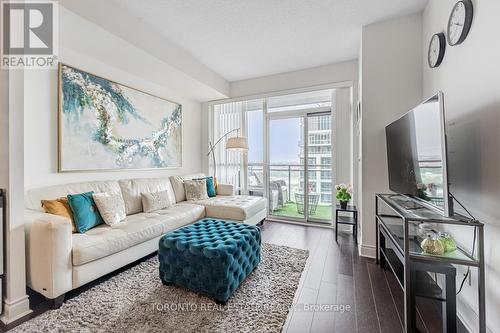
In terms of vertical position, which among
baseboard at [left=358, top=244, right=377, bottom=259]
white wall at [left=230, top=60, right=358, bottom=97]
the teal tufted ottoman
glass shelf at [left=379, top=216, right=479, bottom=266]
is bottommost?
baseboard at [left=358, top=244, right=377, bottom=259]

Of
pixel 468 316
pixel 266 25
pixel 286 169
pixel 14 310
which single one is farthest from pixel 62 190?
pixel 468 316

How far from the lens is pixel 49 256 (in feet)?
5.26

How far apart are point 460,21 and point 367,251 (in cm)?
232

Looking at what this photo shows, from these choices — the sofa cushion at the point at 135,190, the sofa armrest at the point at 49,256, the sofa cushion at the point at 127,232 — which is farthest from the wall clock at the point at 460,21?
the sofa cushion at the point at 135,190

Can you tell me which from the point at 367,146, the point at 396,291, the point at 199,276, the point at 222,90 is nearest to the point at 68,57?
the point at 222,90

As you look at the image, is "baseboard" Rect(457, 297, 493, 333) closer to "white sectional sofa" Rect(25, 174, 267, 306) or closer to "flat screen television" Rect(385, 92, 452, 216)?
"flat screen television" Rect(385, 92, 452, 216)

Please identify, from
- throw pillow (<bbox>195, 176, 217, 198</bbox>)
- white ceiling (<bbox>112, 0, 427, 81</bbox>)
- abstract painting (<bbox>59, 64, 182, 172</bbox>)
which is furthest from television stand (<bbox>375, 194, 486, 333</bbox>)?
abstract painting (<bbox>59, 64, 182, 172</bbox>)

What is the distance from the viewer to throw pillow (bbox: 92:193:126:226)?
2.32 metres

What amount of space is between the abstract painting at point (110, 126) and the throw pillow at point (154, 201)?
2.06ft

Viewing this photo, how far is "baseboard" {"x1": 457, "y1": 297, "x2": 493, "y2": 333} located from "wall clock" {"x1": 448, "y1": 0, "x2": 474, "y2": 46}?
6.29 ft

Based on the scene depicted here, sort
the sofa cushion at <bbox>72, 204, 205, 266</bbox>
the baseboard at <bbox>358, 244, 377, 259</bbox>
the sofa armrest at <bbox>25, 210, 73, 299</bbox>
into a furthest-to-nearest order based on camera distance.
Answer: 1. the baseboard at <bbox>358, 244, 377, 259</bbox>
2. the sofa cushion at <bbox>72, 204, 205, 266</bbox>
3. the sofa armrest at <bbox>25, 210, 73, 299</bbox>

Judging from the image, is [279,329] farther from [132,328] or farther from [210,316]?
[132,328]

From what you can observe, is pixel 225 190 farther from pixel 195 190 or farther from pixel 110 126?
pixel 110 126

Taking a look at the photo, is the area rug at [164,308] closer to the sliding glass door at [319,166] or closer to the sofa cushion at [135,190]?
the sofa cushion at [135,190]
